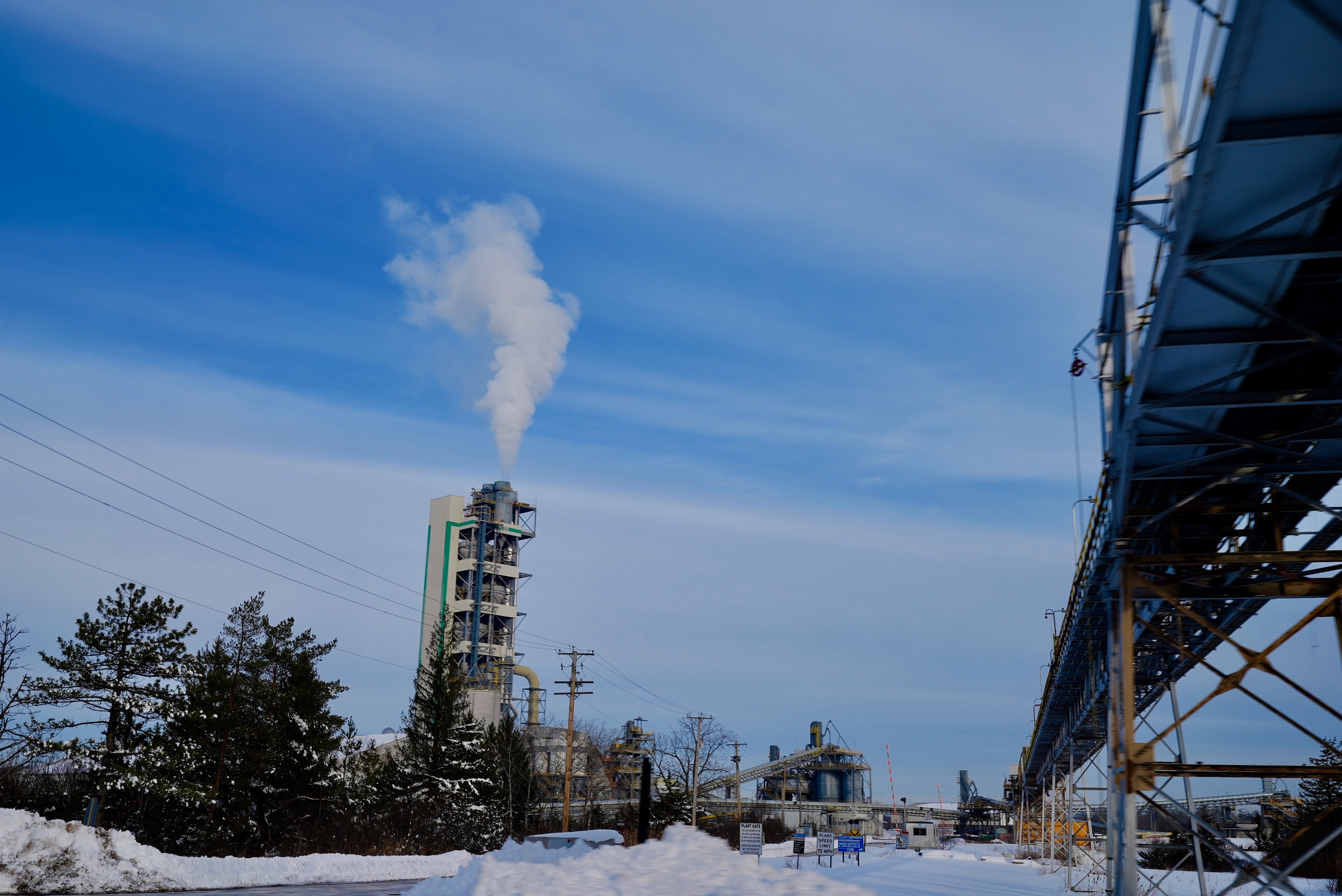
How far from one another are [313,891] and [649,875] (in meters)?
14.8

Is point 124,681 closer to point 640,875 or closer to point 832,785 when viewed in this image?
point 640,875

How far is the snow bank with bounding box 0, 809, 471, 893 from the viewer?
2112cm

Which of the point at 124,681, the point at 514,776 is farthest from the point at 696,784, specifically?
the point at 124,681

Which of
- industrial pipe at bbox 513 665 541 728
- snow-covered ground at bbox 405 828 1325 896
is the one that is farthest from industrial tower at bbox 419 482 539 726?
snow-covered ground at bbox 405 828 1325 896

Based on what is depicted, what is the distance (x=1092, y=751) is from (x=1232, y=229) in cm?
3560

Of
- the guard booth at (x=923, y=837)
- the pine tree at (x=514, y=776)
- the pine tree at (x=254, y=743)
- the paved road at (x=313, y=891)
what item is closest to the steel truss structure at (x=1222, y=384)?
the paved road at (x=313, y=891)

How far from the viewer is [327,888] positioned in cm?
2470

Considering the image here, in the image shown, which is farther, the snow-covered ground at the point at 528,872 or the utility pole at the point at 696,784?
the utility pole at the point at 696,784

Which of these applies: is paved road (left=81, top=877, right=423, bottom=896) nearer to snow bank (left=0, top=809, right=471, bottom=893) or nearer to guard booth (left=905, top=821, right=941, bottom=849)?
snow bank (left=0, top=809, right=471, bottom=893)

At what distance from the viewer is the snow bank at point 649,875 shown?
1103 centimetres

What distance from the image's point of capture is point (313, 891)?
77.6 feet

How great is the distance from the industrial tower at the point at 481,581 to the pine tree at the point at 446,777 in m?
20.9

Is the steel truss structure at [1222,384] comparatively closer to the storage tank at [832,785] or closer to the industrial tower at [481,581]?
the industrial tower at [481,581]

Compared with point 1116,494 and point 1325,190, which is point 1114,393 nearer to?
point 1116,494
